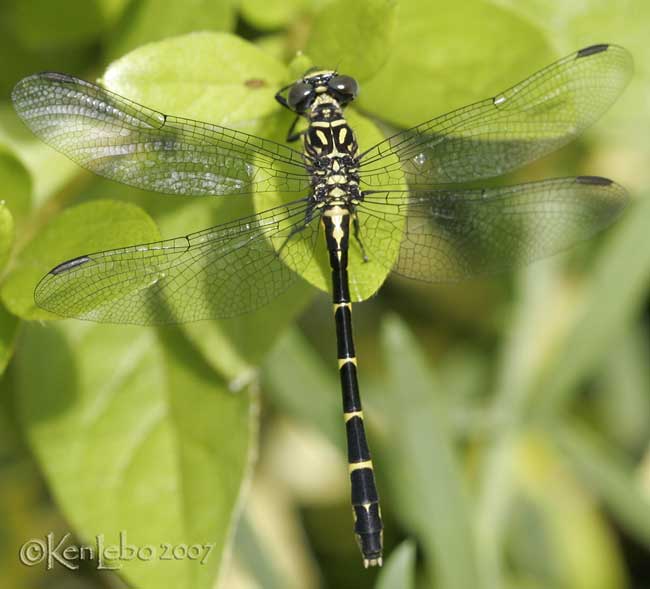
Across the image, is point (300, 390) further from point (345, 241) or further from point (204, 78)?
point (204, 78)

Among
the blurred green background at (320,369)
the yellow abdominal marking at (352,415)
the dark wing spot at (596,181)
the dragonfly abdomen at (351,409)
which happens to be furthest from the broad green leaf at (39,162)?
the dark wing spot at (596,181)

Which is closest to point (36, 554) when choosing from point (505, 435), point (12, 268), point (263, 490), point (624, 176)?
point (263, 490)

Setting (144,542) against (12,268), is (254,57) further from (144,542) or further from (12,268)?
(144,542)

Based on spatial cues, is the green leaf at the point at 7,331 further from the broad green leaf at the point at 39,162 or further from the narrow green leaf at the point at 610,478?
the narrow green leaf at the point at 610,478

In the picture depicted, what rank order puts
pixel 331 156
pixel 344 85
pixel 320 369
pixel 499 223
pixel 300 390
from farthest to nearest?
pixel 320 369 < pixel 300 390 < pixel 499 223 < pixel 331 156 < pixel 344 85

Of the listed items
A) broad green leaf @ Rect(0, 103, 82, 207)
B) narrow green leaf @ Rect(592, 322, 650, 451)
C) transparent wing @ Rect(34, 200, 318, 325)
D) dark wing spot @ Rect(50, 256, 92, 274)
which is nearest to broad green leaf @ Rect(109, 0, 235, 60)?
broad green leaf @ Rect(0, 103, 82, 207)

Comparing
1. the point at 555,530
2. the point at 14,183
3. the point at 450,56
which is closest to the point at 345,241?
the point at 450,56
